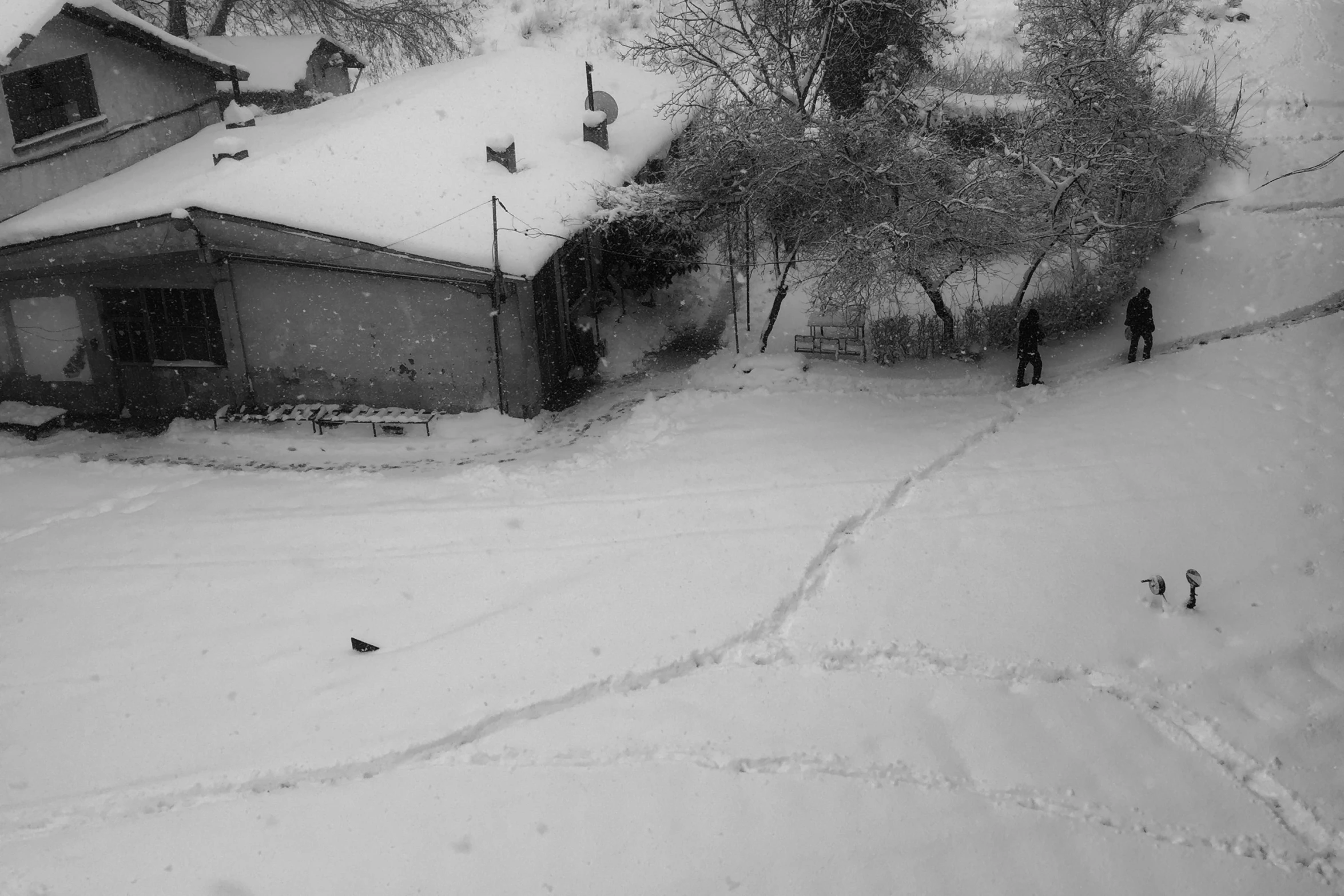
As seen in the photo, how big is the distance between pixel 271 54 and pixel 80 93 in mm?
7810

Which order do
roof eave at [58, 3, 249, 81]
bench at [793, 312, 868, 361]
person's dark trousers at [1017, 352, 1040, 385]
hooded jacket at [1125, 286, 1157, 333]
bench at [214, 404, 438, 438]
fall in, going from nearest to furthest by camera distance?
1. hooded jacket at [1125, 286, 1157, 333]
2. person's dark trousers at [1017, 352, 1040, 385]
3. bench at [214, 404, 438, 438]
4. bench at [793, 312, 868, 361]
5. roof eave at [58, 3, 249, 81]

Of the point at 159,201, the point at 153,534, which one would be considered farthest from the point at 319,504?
the point at 159,201

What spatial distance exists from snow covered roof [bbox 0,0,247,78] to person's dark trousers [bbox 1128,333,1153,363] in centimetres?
1617

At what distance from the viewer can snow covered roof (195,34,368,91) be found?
22094 mm

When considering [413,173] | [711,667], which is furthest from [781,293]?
[711,667]

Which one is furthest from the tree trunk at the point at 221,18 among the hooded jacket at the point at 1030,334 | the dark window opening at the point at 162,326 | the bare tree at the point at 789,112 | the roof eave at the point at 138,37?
the hooded jacket at the point at 1030,334

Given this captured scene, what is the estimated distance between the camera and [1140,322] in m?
13.0

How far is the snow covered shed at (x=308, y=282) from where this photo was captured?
1298 cm

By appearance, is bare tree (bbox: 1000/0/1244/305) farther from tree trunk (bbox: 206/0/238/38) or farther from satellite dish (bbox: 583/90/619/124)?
tree trunk (bbox: 206/0/238/38)

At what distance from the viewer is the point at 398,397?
45.1 ft

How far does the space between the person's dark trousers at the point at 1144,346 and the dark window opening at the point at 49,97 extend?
16.9m

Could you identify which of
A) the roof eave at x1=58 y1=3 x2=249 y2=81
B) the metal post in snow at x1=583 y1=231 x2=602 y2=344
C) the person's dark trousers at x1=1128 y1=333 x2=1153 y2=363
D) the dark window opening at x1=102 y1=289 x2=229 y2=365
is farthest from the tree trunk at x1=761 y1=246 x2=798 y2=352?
the roof eave at x1=58 y1=3 x2=249 y2=81

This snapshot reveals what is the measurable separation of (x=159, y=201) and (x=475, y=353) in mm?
5275

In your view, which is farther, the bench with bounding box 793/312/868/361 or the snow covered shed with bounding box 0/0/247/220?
the bench with bounding box 793/312/868/361
